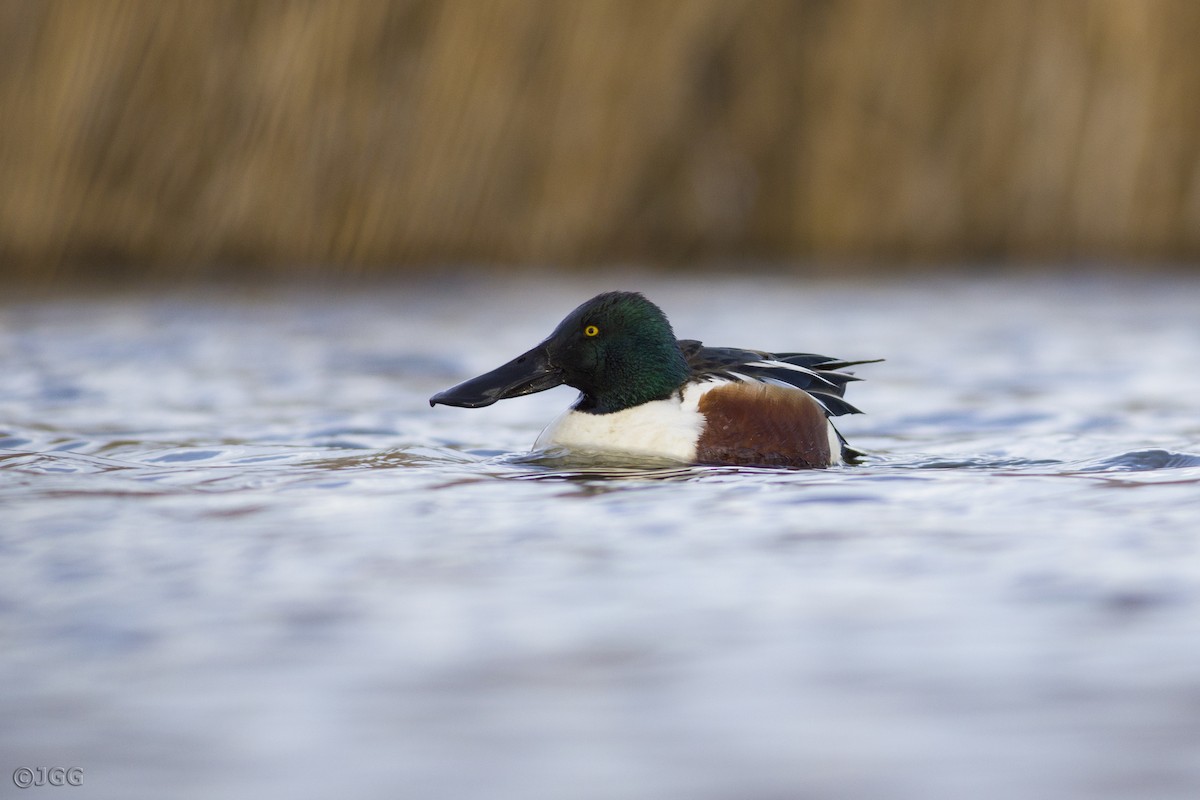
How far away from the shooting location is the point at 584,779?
1.76 meters

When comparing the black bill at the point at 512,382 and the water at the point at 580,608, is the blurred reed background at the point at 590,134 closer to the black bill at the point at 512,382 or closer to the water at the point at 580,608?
the water at the point at 580,608

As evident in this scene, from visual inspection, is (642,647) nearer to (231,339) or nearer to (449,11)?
(231,339)

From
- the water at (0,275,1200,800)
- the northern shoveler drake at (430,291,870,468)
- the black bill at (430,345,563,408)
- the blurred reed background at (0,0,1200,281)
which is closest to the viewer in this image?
the water at (0,275,1200,800)

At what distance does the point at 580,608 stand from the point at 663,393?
5.65 feet

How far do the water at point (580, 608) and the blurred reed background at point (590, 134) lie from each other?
8.02ft

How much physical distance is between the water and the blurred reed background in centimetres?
244

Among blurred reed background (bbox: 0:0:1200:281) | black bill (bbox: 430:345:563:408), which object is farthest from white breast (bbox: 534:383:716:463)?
blurred reed background (bbox: 0:0:1200:281)

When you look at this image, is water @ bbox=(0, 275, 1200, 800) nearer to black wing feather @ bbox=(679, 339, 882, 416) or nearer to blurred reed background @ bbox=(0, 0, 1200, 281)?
black wing feather @ bbox=(679, 339, 882, 416)

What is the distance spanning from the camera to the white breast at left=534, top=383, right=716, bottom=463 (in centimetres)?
398

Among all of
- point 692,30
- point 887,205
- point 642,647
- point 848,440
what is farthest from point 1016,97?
point 642,647

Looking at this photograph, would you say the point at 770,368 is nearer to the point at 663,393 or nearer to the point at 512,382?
the point at 663,393

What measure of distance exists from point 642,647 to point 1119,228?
22.9 ft

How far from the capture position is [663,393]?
4.13 meters

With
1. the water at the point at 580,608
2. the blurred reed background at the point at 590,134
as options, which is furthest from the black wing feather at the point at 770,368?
the blurred reed background at the point at 590,134
